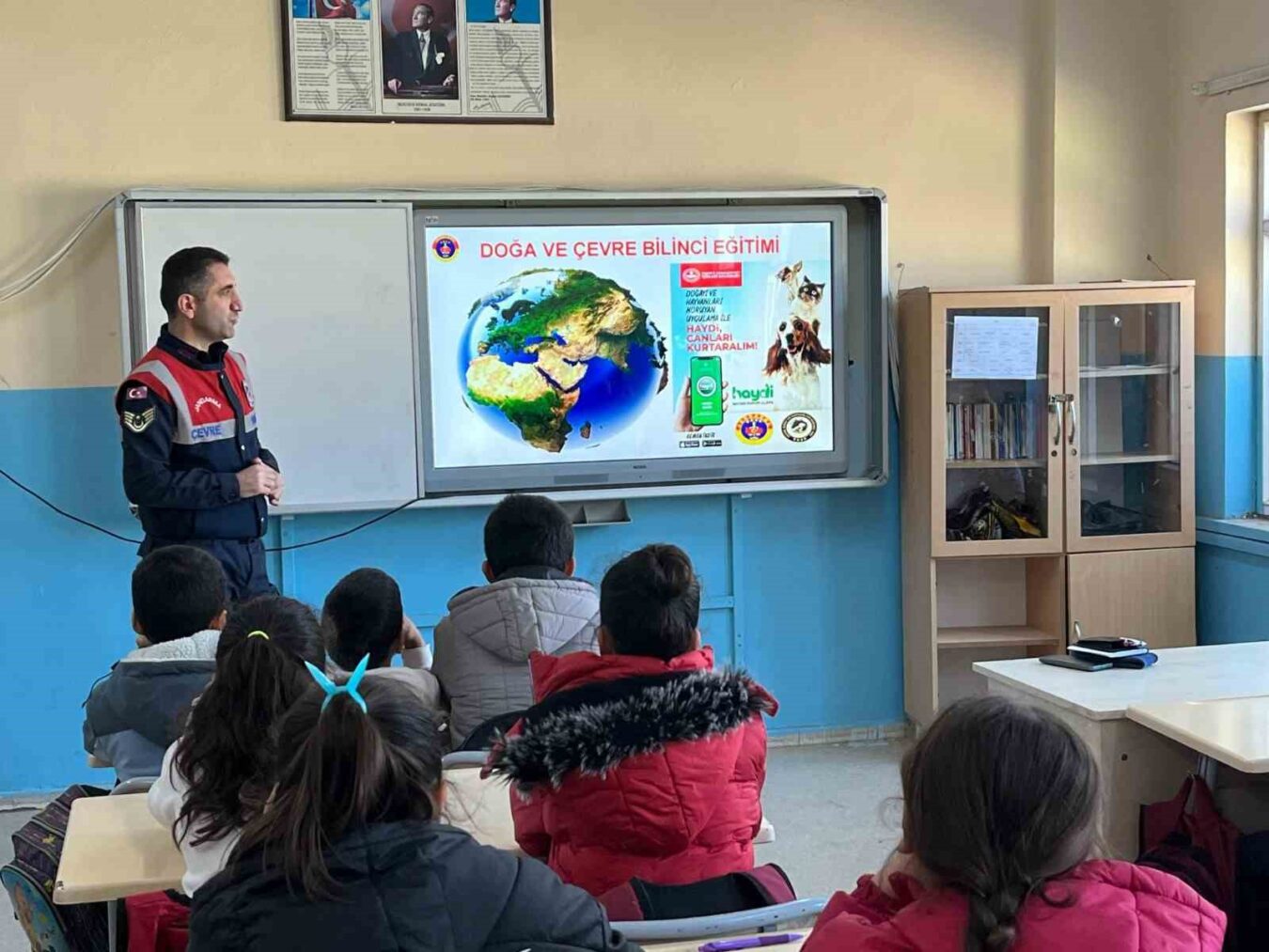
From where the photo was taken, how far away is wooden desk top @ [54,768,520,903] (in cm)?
212

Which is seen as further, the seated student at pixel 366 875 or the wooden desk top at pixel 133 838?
the wooden desk top at pixel 133 838

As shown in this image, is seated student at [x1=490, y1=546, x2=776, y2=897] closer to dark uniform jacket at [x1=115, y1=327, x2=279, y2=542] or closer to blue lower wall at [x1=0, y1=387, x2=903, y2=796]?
dark uniform jacket at [x1=115, y1=327, x2=279, y2=542]

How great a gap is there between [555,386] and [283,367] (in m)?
0.87

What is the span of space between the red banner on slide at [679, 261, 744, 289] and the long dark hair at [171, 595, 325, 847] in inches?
113

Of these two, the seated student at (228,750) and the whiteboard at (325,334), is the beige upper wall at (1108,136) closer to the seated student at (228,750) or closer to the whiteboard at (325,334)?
the whiteboard at (325,334)

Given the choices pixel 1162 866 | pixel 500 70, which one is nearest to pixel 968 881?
pixel 1162 866

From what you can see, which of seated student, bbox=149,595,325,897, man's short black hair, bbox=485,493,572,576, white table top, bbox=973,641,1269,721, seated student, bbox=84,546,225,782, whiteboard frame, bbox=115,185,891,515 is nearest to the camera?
seated student, bbox=149,595,325,897

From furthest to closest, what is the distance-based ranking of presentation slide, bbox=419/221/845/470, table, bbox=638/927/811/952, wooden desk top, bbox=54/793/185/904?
presentation slide, bbox=419/221/845/470, wooden desk top, bbox=54/793/185/904, table, bbox=638/927/811/952

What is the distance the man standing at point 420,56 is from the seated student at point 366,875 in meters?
3.33

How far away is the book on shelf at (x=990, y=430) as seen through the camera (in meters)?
4.87

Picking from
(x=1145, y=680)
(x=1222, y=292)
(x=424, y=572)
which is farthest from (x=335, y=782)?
(x=1222, y=292)

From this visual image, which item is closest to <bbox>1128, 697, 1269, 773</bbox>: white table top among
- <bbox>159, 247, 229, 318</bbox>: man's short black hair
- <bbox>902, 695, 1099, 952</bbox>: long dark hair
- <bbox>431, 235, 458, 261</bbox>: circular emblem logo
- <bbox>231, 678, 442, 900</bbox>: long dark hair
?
<bbox>902, 695, 1099, 952</bbox>: long dark hair

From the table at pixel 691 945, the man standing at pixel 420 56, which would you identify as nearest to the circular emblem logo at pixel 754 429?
the man standing at pixel 420 56

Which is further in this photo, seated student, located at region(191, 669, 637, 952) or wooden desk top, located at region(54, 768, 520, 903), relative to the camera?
wooden desk top, located at region(54, 768, 520, 903)
